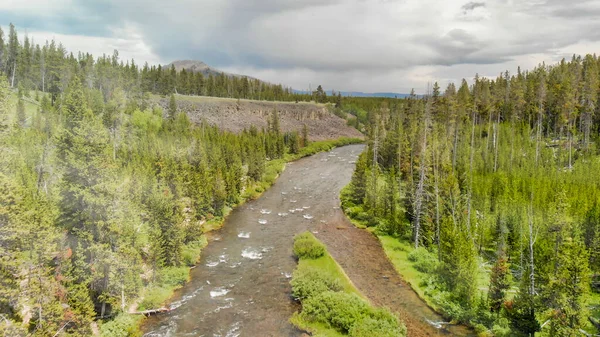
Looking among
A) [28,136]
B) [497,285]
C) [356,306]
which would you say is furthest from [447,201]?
[28,136]

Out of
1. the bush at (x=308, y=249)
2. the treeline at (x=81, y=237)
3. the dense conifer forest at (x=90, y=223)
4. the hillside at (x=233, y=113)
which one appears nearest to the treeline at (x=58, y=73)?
the hillside at (x=233, y=113)

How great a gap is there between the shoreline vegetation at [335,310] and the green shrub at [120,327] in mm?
15525

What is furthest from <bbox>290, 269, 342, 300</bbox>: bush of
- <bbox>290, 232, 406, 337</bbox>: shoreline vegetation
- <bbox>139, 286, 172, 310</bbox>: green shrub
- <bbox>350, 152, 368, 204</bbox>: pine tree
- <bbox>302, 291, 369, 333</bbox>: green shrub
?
<bbox>350, 152, 368, 204</bbox>: pine tree

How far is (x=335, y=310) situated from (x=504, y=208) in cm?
3665

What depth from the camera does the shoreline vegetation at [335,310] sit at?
35438 millimetres

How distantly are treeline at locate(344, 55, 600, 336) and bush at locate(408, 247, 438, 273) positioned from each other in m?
0.25

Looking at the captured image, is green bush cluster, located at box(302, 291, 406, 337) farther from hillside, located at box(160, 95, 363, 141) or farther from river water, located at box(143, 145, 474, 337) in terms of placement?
hillside, located at box(160, 95, 363, 141)

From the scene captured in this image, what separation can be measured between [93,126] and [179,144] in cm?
6888

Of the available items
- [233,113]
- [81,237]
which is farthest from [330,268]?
[233,113]

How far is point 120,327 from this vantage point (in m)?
34.8

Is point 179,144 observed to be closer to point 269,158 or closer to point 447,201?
point 269,158

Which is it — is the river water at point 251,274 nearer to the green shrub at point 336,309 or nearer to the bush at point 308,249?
the bush at point 308,249

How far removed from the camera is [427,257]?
54.0 m

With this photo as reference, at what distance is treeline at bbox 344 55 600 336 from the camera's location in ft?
114
